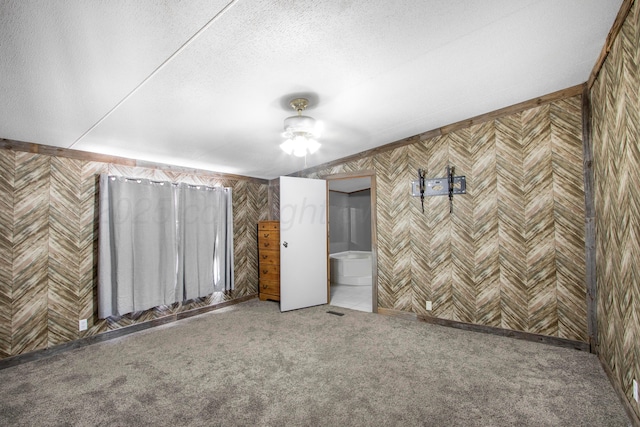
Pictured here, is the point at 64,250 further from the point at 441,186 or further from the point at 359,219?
the point at 359,219

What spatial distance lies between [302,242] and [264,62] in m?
2.94

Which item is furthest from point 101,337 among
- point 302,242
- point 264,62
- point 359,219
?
point 359,219

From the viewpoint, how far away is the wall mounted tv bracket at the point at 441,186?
3.39 m

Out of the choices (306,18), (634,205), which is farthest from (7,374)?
(634,205)

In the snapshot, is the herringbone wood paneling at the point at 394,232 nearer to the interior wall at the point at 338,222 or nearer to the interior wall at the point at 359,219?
the interior wall at the point at 338,222

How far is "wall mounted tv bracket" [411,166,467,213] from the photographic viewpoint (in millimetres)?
3389

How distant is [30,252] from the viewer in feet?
9.26

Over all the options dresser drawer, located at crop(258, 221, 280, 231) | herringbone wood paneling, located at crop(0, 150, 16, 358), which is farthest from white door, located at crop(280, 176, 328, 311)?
herringbone wood paneling, located at crop(0, 150, 16, 358)

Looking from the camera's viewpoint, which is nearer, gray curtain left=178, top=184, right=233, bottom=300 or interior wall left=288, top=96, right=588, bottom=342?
interior wall left=288, top=96, right=588, bottom=342

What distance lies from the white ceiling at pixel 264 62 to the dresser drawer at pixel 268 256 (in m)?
2.24

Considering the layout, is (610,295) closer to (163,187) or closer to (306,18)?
(306,18)

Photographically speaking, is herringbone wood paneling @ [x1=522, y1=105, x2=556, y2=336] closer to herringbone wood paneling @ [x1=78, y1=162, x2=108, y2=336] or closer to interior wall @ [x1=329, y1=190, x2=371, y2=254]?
herringbone wood paneling @ [x1=78, y1=162, x2=108, y2=336]

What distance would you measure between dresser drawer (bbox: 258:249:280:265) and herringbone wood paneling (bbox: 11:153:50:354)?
8.89ft

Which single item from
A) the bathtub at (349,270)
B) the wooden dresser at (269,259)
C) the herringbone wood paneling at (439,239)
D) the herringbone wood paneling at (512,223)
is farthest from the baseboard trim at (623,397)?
the bathtub at (349,270)
